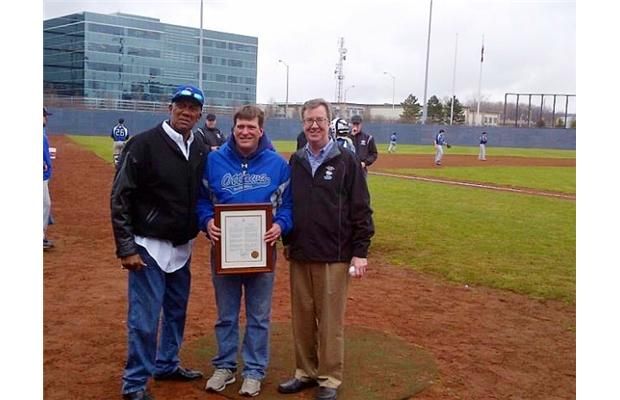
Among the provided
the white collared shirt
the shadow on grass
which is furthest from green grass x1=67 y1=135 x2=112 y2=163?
the white collared shirt

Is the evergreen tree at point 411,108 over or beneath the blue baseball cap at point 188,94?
over

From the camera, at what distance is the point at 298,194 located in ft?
14.4

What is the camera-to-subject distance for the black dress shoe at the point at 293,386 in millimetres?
4586

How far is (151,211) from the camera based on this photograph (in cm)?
426

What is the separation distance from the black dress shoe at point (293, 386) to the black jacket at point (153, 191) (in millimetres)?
1304

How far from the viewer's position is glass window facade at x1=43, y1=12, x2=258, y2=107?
67.9 m

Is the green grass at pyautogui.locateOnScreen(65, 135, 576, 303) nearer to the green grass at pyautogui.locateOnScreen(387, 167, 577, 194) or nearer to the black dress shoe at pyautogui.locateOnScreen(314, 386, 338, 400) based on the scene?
the green grass at pyautogui.locateOnScreen(387, 167, 577, 194)

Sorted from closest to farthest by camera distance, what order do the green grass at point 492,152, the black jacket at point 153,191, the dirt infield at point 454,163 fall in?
the black jacket at point 153,191, the dirt infield at point 454,163, the green grass at point 492,152

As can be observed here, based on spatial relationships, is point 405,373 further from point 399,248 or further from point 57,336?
point 399,248

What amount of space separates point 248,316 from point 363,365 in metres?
1.17

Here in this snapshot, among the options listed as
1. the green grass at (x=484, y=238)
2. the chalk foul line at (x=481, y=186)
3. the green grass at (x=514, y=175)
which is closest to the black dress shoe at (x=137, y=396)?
the green grass at (x=484, y=238)

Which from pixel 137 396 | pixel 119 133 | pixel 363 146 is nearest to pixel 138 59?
pixel 119 133

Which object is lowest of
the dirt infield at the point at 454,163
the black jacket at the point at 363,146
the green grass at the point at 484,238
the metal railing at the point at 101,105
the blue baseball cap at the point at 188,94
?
the green grass at the point at 484,238

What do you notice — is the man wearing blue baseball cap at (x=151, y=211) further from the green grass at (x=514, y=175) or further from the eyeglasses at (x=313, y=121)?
the green grass at (x=514, y=175)
